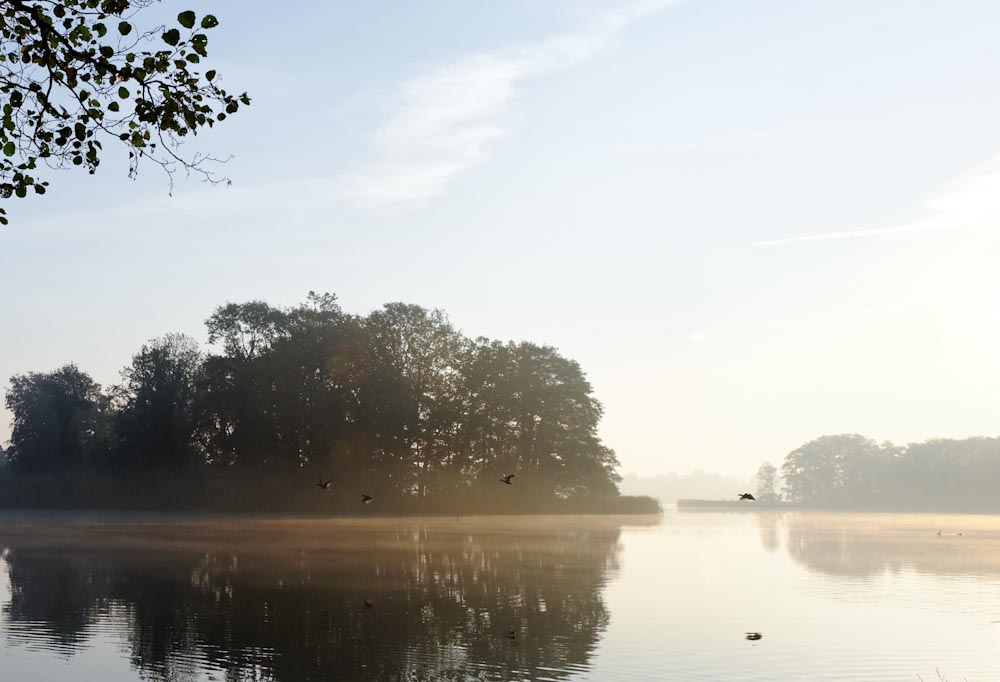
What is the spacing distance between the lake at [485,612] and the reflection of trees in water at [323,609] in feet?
0.31

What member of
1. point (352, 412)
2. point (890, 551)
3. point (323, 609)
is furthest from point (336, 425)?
point (323, 609)

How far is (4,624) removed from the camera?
2370 cm

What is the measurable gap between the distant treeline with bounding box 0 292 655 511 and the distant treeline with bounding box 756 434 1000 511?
83021 mm

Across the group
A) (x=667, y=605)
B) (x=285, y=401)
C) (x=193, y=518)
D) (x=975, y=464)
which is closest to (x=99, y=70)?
(x=667, y=605)

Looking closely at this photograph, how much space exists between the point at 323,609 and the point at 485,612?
4166mm

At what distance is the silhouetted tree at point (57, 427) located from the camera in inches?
4257

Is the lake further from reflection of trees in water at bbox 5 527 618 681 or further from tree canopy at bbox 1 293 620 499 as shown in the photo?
tree canopy at bbox 1 293 620 499

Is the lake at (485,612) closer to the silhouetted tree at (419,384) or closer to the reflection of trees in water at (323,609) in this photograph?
the reflection of trees in water at (323,609)

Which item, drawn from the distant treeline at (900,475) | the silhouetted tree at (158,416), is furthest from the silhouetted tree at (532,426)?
the distant treeline at (900,475)

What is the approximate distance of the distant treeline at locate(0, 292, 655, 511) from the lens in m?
94.9

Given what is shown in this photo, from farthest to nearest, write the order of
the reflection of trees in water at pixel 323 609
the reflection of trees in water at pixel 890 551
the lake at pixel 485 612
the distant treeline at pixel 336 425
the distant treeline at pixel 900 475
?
the distant treeline at pixel 900 475 → the distant treeline at pixel 336 425 → the reflection of trees in water at pixel 890 551 → the reflection of trees in water at pixel 323 609 → the lake at pixel 485 612

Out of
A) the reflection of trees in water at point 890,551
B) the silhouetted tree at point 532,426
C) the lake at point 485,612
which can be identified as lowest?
the reflection of trees in water at point 890,551

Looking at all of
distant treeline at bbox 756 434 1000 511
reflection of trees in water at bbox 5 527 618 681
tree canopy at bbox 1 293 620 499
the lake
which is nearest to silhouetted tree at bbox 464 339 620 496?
tree canopy at bbox 1 293 620 499

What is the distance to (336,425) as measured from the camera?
95.5 metres
